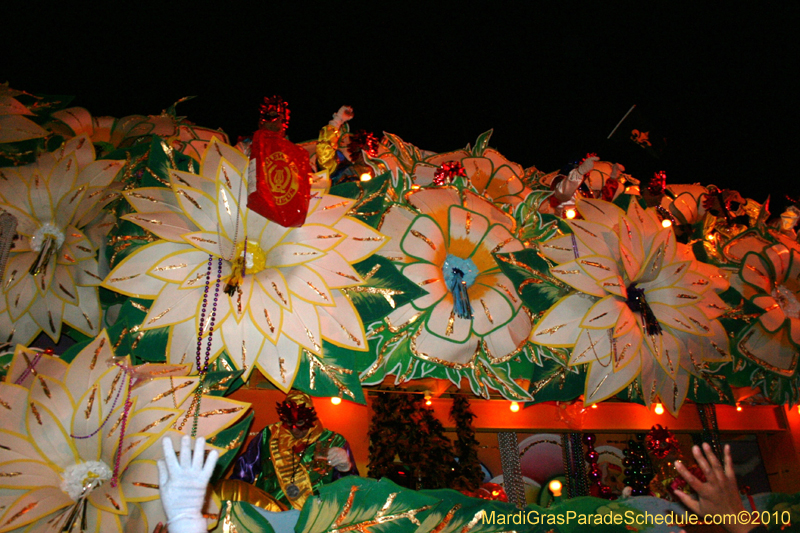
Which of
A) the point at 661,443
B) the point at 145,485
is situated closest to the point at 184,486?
the point at 145,485

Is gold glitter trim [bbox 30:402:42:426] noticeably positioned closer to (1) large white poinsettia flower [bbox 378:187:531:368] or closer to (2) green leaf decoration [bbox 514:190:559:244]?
(1) large white poinsettia flower [bbox 378:187:531:368]

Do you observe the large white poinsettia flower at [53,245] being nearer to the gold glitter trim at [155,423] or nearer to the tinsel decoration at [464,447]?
the gold glitter trim at [155,423]

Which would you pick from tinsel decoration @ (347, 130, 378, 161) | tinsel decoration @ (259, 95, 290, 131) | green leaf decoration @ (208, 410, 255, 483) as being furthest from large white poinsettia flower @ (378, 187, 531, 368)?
green leaf decoration @ (208, 410, 255, 483)

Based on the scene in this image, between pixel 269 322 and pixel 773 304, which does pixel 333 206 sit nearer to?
pixel 269 322

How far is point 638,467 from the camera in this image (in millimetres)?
3510

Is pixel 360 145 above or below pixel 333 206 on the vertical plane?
above

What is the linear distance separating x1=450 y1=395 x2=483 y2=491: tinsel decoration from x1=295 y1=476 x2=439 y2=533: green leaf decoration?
180 cm

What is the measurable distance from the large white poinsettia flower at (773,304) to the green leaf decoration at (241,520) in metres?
1.77

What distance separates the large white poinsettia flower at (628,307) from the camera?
5.30 ft

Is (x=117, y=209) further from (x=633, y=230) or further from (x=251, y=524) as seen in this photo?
(x=633, y=230)

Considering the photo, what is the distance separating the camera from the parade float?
4.15ft

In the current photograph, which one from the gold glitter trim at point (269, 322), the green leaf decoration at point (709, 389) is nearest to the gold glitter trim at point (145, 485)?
the gold glitter trim at point (269, 322)

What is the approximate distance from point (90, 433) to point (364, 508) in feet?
2.24

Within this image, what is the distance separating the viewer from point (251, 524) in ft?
4.22
